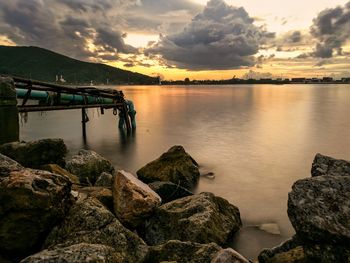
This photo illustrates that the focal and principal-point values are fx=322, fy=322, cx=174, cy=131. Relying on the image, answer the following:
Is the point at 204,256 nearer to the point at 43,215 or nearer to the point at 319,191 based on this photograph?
the point at 319,191

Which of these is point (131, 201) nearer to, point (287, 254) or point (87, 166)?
point (287, 254)

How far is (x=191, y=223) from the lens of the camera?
7234 mm

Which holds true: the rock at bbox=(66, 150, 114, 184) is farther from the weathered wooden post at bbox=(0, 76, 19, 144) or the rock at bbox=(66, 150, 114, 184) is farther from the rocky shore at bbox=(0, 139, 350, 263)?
the weathered wooden post at bbox=(0, 76, 19, 144)

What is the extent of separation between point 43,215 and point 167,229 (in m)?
2.86

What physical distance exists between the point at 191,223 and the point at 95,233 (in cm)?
228

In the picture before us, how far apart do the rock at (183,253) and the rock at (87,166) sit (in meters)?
5.47

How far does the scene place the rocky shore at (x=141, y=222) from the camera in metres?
4.93

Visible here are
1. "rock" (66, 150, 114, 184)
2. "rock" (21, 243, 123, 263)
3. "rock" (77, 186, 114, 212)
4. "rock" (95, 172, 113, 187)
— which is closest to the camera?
"rock" (21, 243, 123, 263)

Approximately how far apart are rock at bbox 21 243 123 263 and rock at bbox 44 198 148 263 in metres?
1.09

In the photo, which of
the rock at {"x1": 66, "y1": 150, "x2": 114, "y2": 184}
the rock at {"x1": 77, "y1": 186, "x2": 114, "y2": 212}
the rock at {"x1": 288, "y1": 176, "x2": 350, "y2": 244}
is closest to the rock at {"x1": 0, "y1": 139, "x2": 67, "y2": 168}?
the rock at {"x1": 66, "y1": 150, "x2": 114, "y2": 184}

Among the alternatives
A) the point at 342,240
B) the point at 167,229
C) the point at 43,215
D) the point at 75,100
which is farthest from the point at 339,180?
the point at 75,100

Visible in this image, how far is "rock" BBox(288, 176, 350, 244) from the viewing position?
4.85 m

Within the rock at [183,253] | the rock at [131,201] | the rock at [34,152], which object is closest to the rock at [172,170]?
the rock at [34,152]

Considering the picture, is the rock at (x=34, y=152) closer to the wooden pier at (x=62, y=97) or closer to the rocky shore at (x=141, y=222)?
the rocky shore at (x=141, y=222)
